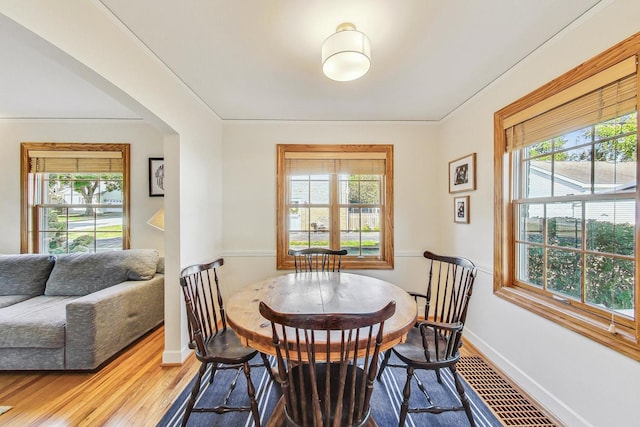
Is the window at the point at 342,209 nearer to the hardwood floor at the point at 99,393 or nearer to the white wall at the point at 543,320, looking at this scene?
the white wall at the point at 543,320

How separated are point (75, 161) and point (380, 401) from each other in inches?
172

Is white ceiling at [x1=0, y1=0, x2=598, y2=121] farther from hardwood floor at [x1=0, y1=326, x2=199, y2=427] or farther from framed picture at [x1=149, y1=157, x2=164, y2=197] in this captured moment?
hardwood floor at [x1=0, y1=326, x2=199, y2=427]

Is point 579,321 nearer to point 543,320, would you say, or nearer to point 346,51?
point 543,320

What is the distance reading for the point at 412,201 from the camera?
130 inches

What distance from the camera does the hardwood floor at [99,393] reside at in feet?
5.50

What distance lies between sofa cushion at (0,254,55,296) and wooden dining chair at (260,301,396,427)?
124 inches

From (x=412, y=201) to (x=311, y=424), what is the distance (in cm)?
274

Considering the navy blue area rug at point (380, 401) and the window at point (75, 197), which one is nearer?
the navy blue area rug at point (380, 401)

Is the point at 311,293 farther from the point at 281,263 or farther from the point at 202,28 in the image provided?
the point at 202,28

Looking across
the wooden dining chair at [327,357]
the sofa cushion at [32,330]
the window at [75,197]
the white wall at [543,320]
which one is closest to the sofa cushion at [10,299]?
the sofa cushion at [32,330]

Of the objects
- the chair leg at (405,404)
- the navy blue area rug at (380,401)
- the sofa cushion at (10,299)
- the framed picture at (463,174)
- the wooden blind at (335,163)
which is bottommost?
the navy blue area rug at (380,401)

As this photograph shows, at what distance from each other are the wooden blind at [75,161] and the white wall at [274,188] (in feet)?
4.81

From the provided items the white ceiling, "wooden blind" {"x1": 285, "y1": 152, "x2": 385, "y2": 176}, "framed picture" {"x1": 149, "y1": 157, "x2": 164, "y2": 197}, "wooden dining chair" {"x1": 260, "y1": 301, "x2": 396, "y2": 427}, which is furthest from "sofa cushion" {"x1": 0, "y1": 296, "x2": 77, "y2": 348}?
"wooden blind" {"x1": 285, "y1": 152, "x2": 385, "y2": 176}

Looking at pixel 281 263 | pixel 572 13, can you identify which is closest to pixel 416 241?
pixel 281 263
